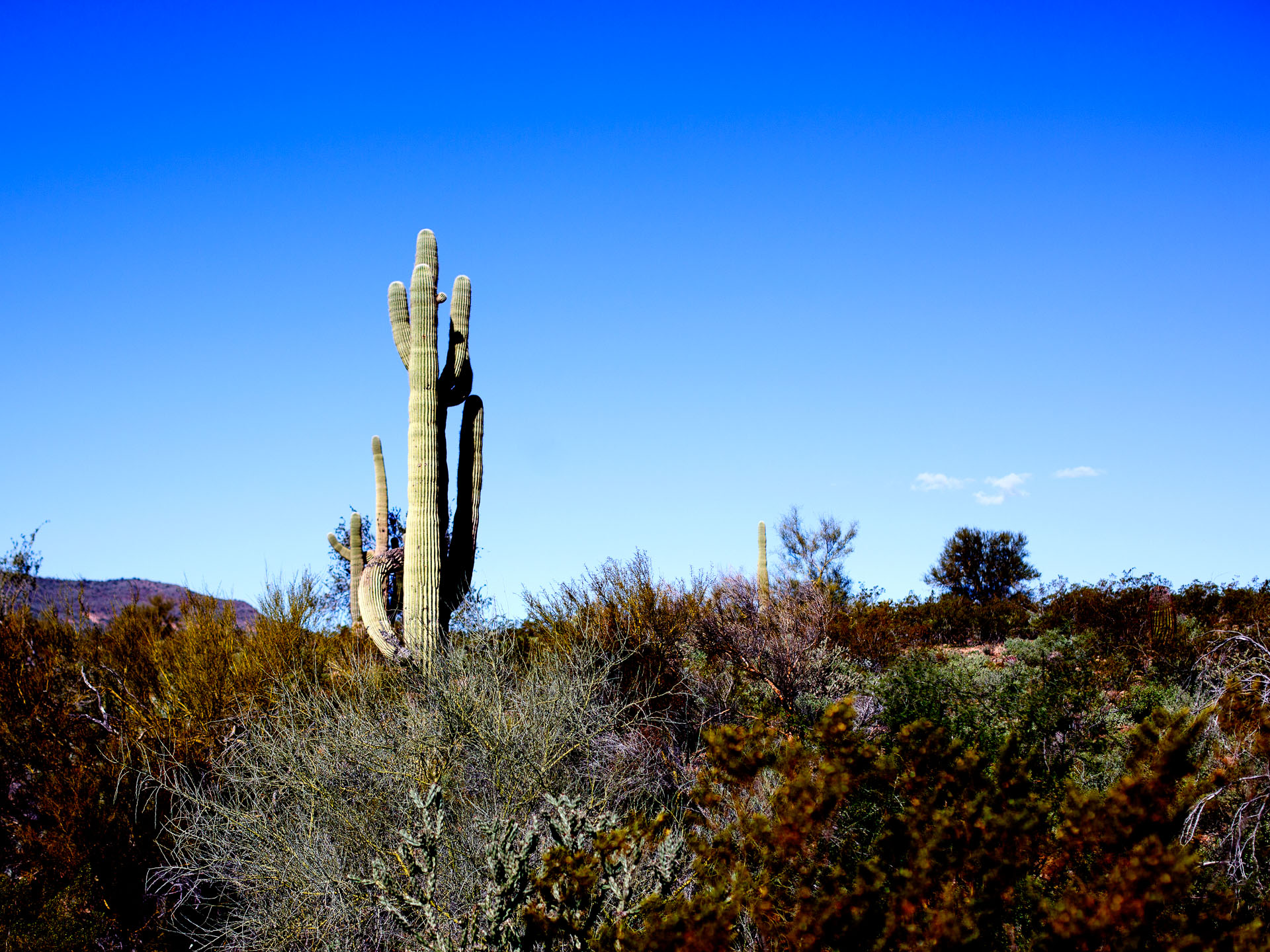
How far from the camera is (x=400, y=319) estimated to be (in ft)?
38.5

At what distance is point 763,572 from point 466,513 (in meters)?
5.51

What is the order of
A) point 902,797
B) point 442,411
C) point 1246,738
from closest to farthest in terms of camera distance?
point 902,797
point 1246,738
point 442,411

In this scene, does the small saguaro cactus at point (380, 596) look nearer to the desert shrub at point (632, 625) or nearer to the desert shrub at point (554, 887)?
the desert shrub at point (632, 625)

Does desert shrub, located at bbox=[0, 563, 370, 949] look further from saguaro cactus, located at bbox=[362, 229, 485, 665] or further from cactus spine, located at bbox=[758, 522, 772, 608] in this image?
cactus spine, located at bbox=[758, 522, 772, 608]

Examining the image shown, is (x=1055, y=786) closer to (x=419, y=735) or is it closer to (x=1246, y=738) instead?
(x=1246, y=738)

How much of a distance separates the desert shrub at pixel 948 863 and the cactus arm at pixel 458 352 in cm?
860

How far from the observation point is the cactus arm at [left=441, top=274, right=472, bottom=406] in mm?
11750

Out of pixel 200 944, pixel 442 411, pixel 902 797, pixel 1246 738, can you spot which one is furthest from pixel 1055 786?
pixel 442 411

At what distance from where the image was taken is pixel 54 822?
7.09 metres

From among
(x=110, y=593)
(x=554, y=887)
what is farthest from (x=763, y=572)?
(x=110, y=593)

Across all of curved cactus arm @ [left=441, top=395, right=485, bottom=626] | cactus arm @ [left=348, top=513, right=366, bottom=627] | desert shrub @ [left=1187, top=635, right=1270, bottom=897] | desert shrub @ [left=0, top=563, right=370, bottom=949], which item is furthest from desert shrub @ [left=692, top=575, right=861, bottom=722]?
cactus arm @ [left=348, top=513, right=366, bottom=627]

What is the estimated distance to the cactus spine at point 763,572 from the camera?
39.0 ft

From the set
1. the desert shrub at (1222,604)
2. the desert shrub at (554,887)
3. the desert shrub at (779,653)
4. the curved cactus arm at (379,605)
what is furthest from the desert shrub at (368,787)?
the desert shrub at (1222,604)

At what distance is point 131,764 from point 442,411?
5.21m
